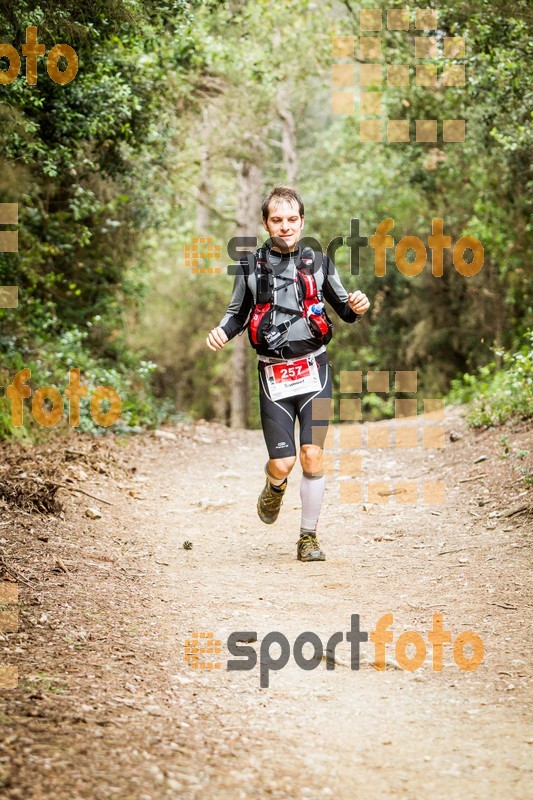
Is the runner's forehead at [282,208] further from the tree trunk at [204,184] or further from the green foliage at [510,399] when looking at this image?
the tree trunk at [204,184]

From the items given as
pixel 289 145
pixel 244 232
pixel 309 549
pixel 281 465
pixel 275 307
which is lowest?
pixel 309 549

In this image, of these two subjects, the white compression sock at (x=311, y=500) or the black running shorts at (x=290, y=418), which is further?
the white compression sock at (x=311, y=500)

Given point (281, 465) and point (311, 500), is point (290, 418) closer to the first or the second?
point (281, 465)

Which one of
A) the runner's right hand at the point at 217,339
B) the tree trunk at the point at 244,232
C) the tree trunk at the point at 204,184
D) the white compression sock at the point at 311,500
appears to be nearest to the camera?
the runner's right hand at the point at 217,339

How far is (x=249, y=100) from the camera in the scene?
17578 millimetres

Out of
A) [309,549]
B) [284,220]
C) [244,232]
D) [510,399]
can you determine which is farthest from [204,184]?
[309,549]

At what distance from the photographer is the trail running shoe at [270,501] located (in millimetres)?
6352

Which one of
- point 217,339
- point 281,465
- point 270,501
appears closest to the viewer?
point 217,339

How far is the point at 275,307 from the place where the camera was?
19.4 feet

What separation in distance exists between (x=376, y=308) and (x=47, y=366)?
13.2m

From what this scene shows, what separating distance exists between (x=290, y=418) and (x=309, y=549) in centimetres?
98

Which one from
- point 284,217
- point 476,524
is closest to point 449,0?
point 284,217

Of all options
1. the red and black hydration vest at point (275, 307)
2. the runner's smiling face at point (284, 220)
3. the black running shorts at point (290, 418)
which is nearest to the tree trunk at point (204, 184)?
the runner's smiling face at point (284, 220)

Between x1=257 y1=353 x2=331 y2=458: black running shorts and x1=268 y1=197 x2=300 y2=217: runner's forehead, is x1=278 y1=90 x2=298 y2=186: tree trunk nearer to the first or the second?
x1=268 y1=197 x2=300 y2=217: runner's forehead
